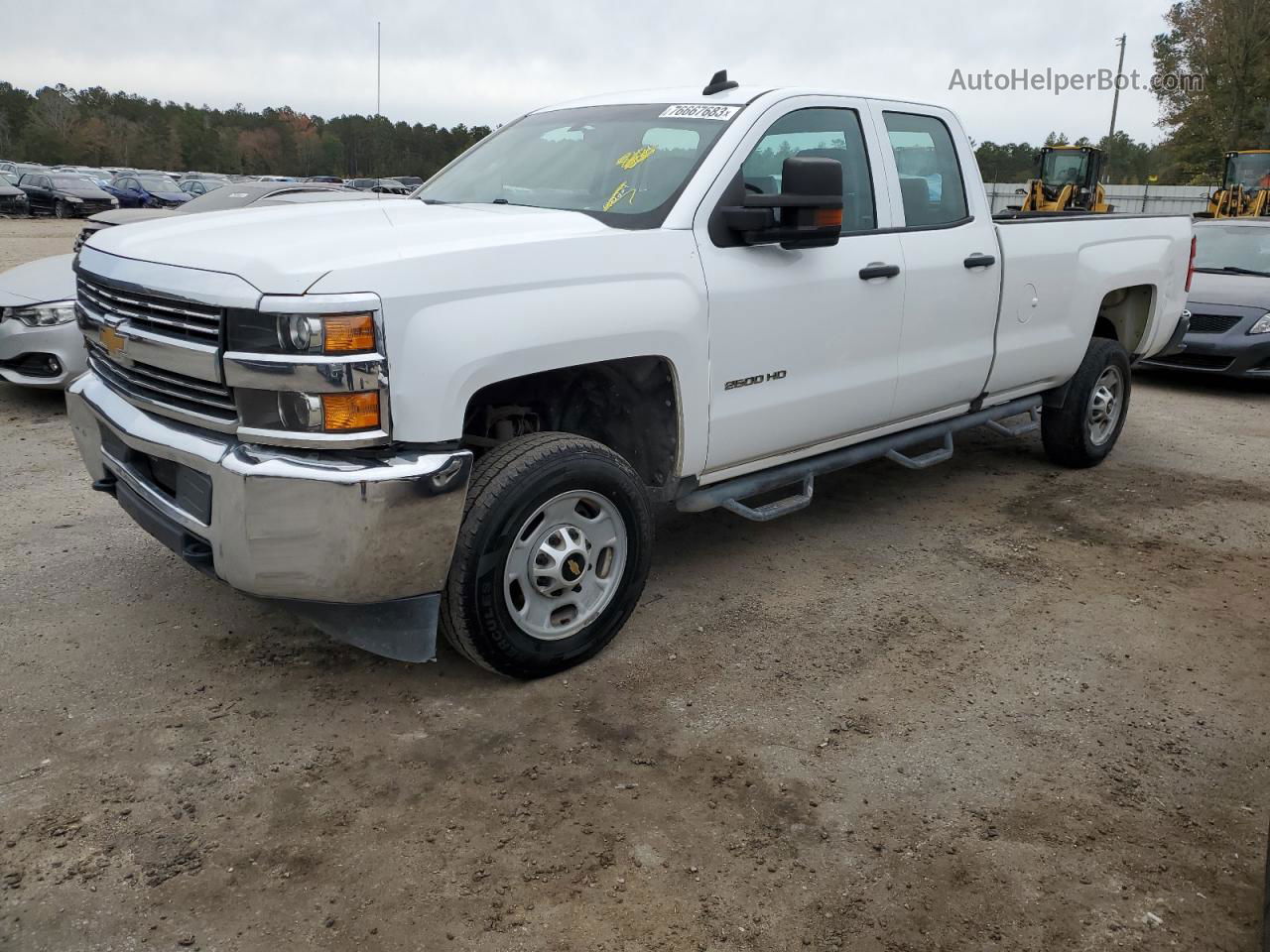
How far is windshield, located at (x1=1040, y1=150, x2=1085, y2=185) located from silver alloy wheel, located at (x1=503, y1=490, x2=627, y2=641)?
2673 cm

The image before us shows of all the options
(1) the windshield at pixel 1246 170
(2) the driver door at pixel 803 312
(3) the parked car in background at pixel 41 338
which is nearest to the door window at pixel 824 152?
(2) the driver door at pixel 803 312

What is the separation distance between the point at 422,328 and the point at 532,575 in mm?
938

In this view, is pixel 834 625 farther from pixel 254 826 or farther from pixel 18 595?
pixel 18 595

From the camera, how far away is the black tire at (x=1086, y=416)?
6.09 m

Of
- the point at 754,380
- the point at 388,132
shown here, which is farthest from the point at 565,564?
the point at 388,132

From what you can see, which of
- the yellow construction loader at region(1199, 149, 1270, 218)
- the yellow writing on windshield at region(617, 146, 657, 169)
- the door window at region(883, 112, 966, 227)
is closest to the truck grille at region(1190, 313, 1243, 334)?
the door window at region(883, 112, 966, 227)

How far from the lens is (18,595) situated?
166 inches

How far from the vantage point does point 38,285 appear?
7285mm

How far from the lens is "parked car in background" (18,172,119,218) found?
109 ft

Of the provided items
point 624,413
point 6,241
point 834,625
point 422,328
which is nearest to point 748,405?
point 624,413

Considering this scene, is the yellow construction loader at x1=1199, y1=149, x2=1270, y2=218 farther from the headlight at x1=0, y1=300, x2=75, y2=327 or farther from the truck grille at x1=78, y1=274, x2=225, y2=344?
the truck grille at x1=78, y1=274, x2=225, y2=344

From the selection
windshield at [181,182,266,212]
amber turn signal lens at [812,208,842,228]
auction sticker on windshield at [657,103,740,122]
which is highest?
auction sticker on windshield at [657,103,740,122]

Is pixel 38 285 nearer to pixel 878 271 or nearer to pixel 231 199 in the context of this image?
pixel 231 199

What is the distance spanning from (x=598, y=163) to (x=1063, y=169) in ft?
87.8
